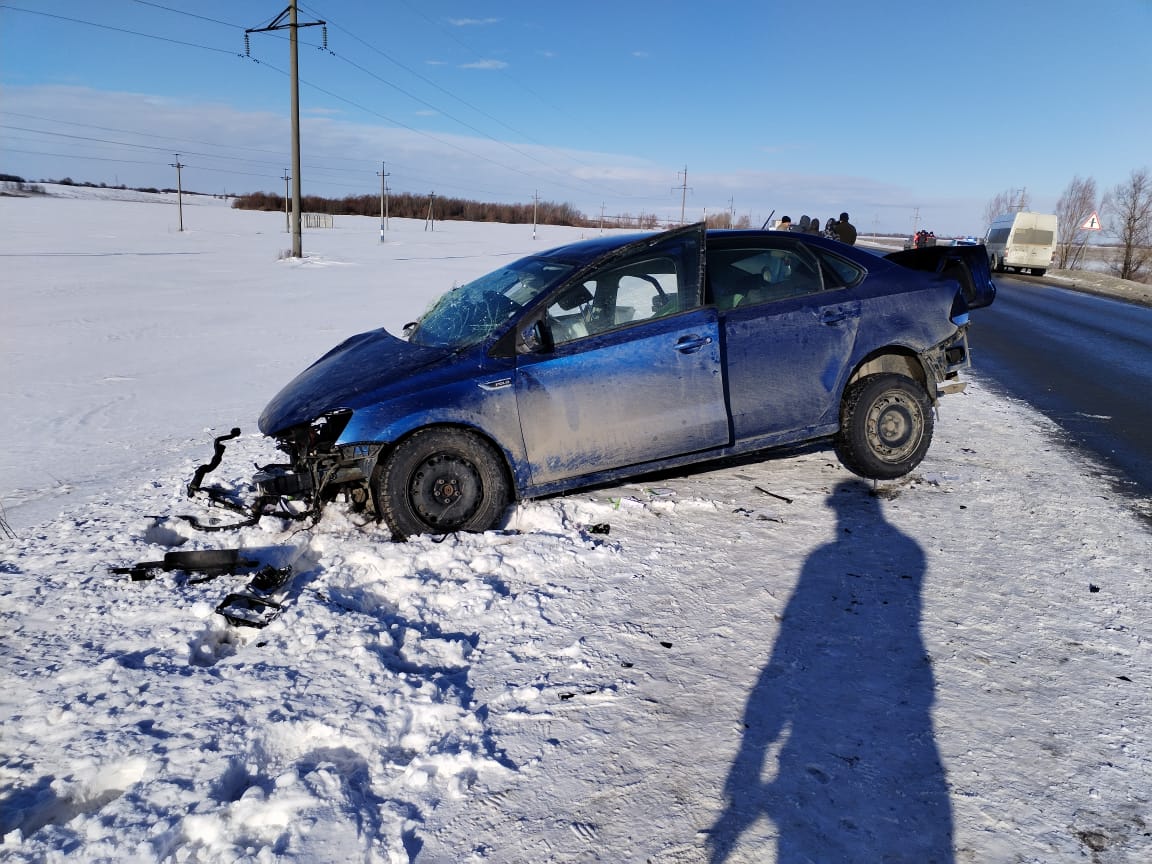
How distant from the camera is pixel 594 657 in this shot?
128 inches

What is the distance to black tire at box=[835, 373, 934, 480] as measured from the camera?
16.8 ft

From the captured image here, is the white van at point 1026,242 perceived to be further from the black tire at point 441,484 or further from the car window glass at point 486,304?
the black tire at point 441,484

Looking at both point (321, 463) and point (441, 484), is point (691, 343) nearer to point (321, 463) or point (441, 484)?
point (441, 484)

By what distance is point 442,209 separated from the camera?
9862 cm

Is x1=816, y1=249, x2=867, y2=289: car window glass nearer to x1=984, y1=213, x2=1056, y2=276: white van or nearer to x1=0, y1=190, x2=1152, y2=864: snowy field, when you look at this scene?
x1=0, y1=190, x2=1152, y2=864: snowy field

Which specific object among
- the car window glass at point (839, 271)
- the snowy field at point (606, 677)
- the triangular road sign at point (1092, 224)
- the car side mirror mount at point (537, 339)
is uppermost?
the triangular road sign at point (1092, 224)

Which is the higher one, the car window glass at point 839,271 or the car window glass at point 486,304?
the car window glass at point 839,271

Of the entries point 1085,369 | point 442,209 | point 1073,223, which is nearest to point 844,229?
point 1085,369

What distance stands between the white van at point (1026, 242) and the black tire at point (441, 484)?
3075cm

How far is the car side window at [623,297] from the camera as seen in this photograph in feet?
14.9

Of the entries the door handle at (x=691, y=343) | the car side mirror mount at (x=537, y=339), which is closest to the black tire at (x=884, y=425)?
the door handle at (x=691, y=343)

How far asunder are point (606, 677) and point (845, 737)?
93cm

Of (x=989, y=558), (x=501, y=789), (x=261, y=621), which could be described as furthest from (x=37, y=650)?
(x=989, y=558)

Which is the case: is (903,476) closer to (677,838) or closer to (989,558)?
(989,558)
